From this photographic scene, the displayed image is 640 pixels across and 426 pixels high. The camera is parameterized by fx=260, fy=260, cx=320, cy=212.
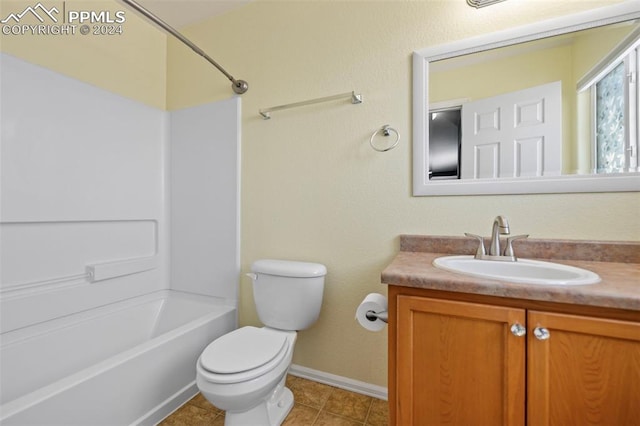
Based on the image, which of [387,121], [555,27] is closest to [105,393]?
[387,121]

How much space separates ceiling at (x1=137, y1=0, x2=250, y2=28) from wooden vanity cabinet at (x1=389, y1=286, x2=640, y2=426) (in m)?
2.15

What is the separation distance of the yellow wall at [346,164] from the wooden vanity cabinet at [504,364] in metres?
0.58

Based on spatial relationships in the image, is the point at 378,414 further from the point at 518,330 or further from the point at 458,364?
the point at 518,330

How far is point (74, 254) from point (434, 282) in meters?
2.00

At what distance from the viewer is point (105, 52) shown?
1.75m

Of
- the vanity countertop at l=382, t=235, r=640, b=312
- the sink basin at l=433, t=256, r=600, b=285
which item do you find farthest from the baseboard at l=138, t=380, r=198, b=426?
the sink basin at l=433, t=256, r=600, b=285

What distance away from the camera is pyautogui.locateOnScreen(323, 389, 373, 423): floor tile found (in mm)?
1337

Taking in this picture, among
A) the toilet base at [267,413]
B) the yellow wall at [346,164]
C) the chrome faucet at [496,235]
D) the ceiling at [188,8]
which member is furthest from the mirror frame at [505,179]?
the ceiling at [188,8]

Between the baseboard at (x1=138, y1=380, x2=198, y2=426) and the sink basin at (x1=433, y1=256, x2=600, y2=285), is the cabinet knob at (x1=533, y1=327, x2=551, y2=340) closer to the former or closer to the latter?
the sink basin at (x1=433, y1=256, x2=600, y2=285)

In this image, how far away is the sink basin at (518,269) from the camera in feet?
2.86

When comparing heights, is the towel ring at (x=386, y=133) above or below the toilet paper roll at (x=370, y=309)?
above

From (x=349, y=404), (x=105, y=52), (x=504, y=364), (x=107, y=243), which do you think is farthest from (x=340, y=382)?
(x=105, y=52)

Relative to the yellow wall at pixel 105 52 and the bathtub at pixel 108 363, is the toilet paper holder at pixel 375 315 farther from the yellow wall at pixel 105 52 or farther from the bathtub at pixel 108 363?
the yellow wall at pixel 105 52

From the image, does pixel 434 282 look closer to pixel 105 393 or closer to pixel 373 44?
pixel 373 44
